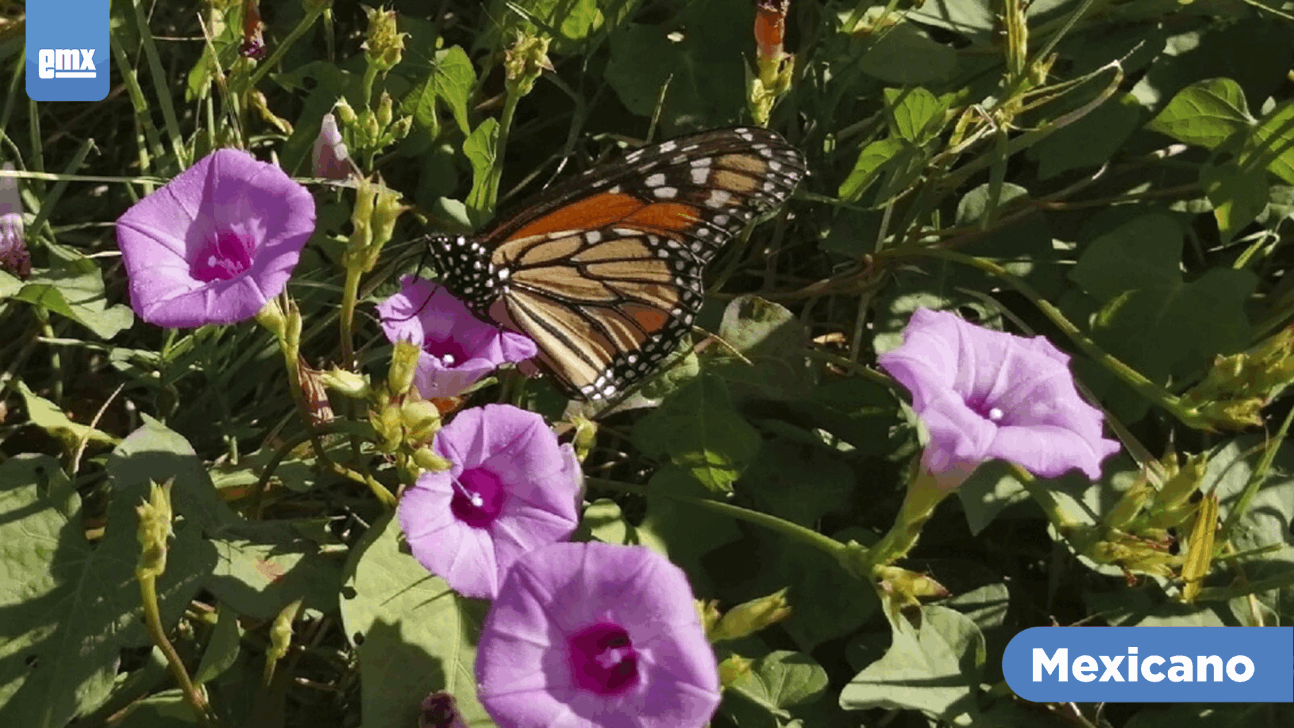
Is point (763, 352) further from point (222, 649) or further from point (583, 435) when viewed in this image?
point (222, 649)

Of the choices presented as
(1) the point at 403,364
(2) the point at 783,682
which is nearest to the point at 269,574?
(1) the point at 403,364

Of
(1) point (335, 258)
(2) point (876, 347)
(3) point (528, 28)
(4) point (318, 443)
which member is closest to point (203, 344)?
(1) point (335, 258)

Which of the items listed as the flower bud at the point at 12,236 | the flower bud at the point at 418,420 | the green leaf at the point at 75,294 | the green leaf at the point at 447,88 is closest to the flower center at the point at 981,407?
the flower bud at the point at 418,420

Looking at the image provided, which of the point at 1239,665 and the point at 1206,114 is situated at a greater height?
the point at 1206,114

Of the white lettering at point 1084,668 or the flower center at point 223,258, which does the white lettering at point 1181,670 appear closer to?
the white lettering at point 1084,668

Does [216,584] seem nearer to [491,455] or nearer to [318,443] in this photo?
[318,443]

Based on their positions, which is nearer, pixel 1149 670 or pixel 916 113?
pixel 1149 670
